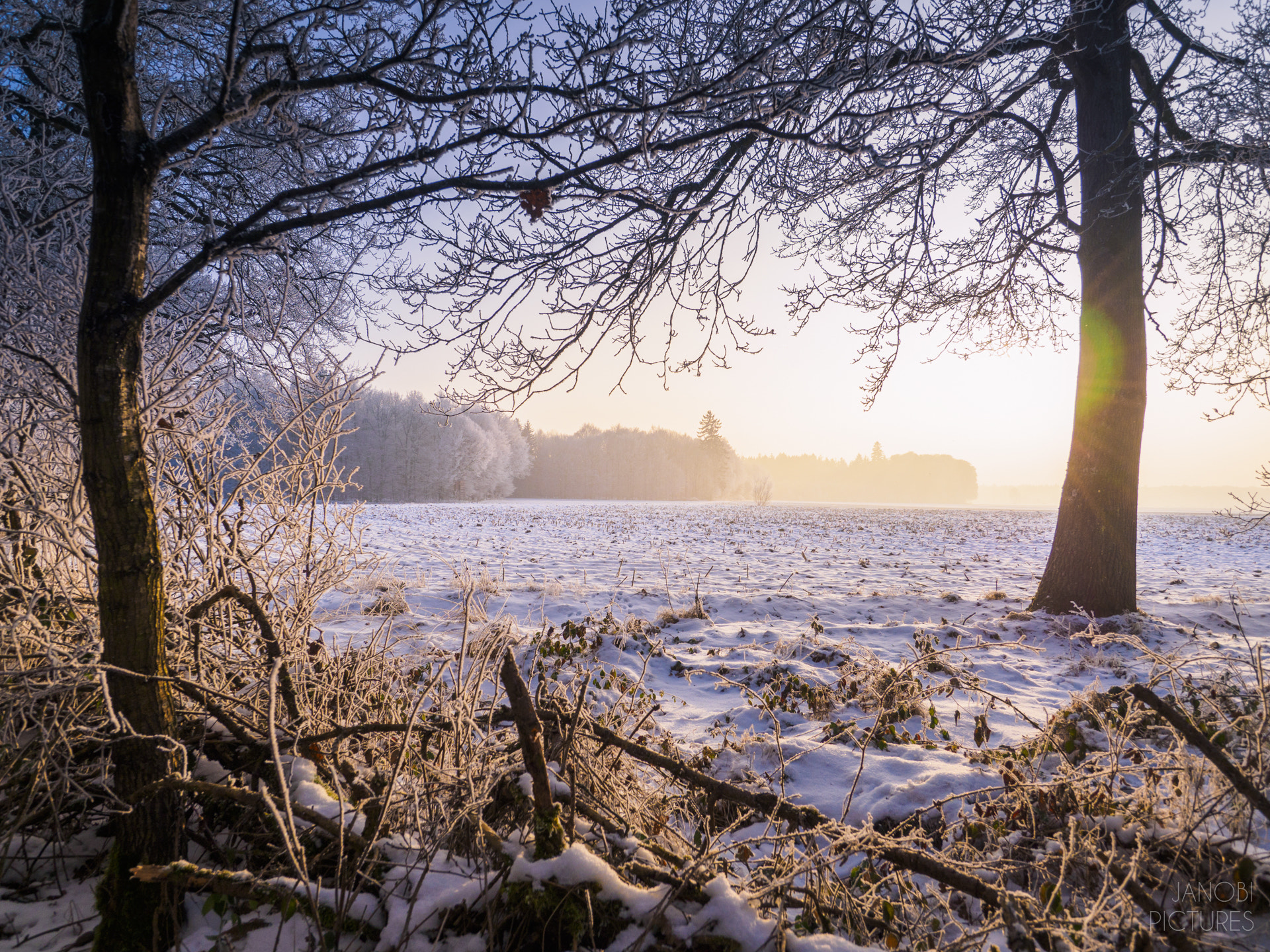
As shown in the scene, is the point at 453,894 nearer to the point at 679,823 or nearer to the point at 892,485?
the point at 679,823

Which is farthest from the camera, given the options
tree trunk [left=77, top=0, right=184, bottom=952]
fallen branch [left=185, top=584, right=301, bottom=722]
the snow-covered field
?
the snow-covered field

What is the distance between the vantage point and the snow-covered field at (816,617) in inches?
119

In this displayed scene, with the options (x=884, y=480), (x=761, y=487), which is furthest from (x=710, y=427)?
(x=884, y=480)

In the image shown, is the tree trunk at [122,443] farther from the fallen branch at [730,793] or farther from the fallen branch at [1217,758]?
the fallen branch at [1217,758]

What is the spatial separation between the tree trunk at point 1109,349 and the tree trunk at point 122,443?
7506 millimetres

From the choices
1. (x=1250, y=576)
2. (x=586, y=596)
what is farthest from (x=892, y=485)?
(x=586, y=596)

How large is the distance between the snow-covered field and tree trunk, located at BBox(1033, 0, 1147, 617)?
1.94ft

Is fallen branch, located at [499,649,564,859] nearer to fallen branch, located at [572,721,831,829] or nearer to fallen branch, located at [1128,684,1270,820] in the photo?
fallen branch, located at [572,721,831,829]

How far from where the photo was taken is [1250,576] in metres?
9.26

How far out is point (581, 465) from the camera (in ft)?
213

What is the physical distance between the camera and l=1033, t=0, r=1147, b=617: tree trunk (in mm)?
5746

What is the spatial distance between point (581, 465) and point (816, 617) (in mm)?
59836

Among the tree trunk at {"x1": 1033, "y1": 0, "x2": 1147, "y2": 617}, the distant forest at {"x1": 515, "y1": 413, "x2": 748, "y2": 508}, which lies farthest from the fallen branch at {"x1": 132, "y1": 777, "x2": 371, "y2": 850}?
the distant forest at {"x1": 515, "y1": 413, "x2": 748, "y2": 508}

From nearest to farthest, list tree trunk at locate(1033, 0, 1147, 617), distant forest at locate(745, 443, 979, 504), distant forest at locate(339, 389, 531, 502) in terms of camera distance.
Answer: tree trunk at locate(1033, 0, 1147, 617)
distant forest at locate(339, 389, 531, 502)
distant forest at locate(745, 443, 979, 504)
